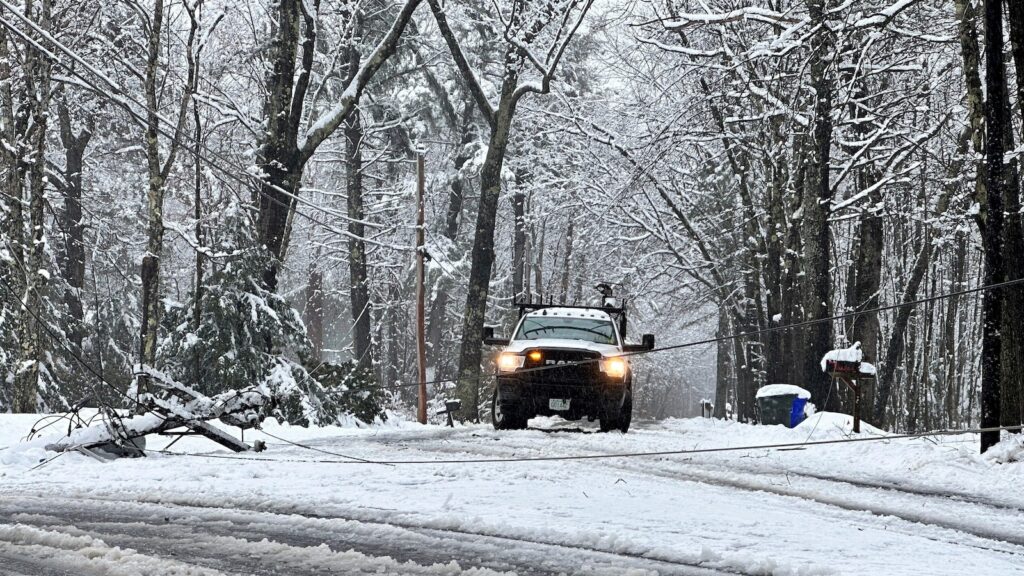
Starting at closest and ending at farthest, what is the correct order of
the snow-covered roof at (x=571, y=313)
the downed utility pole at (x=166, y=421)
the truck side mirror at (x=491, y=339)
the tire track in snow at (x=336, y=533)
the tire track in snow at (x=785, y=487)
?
the tire track in snow at (x=336, y=533)
the tire track in snow at (x=785, y=487)
the downed utility pole at (x=166, y=421)
the truck side mirror at (x=491, y=339)
the snow-covered roof at (x=571, y=313)

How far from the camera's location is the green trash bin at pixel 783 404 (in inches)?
702

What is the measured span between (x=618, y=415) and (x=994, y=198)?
6.02 metres

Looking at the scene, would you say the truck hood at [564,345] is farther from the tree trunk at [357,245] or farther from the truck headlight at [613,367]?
the tree trunk at [357,245]

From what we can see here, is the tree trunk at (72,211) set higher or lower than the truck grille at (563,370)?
higher

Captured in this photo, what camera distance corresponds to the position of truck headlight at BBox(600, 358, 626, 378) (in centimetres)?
1398

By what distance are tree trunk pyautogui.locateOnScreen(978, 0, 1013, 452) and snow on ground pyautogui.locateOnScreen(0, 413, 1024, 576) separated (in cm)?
75

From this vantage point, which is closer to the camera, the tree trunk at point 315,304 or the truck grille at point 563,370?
the truck grille at point 563,370

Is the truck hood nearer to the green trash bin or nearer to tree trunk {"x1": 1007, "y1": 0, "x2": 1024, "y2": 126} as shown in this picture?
the green trash bin

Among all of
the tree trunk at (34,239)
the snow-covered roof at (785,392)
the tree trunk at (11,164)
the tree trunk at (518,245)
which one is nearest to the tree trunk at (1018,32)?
the snow-covered roof at (785,392)

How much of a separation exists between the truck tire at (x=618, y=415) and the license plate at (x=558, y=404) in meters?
0.61

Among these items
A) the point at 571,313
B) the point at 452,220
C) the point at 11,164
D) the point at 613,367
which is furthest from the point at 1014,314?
the point at 452,220

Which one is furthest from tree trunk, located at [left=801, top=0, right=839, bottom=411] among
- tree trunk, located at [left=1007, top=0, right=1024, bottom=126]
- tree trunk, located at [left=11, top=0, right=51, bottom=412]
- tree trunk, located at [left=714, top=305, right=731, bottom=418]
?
tree trunk, located at [left=714, top=305, right=731, bottom=418]

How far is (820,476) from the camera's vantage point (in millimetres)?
8945

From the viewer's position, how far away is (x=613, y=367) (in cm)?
1403
